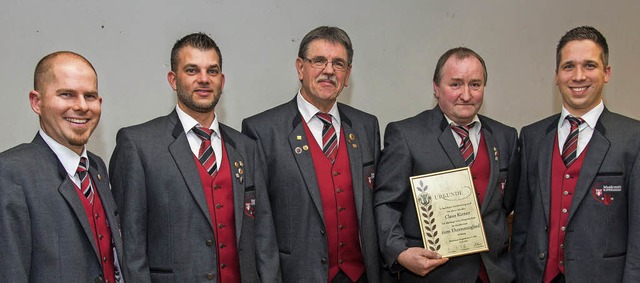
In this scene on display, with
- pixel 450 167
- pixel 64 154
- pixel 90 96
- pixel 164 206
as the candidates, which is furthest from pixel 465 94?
pixel 64 154

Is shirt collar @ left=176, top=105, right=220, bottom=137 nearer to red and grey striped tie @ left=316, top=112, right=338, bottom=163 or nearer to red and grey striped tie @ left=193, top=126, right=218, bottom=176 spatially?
red and grey striped tie @ left=193, top=126, right=218, bottom=176

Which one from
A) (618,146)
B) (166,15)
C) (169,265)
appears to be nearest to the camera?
(169,265)

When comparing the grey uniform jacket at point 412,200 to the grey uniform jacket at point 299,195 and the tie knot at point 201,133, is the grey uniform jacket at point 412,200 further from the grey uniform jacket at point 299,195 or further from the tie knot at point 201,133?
the tie knot at point 201,133

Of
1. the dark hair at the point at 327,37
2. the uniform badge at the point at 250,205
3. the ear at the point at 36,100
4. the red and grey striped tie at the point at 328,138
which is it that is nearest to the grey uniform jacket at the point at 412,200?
the red and grey striped tie at the point at 328,138

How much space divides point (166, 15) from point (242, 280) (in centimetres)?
152

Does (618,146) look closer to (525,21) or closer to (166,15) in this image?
(525,21)

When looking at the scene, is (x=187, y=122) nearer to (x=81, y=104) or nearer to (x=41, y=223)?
(x=81, y=104)

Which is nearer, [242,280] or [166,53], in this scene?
[242,280]

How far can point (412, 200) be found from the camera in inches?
132

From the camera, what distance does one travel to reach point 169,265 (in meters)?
2.91

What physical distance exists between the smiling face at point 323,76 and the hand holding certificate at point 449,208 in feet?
1.85

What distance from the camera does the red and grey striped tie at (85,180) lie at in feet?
8.70

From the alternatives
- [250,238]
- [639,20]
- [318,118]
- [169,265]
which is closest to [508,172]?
[318,118]

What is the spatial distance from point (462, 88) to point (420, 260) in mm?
850
